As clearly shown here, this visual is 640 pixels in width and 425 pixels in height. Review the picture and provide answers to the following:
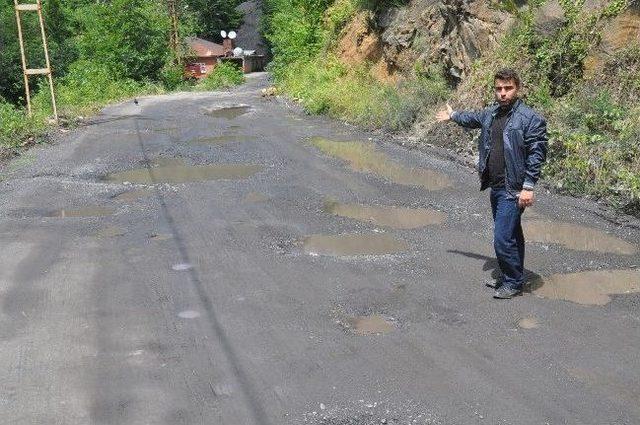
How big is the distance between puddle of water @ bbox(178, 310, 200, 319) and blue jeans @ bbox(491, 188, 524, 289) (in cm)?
261

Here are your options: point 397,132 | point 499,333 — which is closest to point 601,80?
point 397,132

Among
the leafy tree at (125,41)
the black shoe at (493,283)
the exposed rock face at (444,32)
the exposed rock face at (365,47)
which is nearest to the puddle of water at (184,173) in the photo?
the black shoe at (493,283)

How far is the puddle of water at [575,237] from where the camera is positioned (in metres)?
6.90

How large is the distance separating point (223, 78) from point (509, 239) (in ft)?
159

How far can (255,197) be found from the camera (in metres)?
9.48

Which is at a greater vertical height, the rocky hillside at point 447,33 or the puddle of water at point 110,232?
the rocky hillside at point 447,33

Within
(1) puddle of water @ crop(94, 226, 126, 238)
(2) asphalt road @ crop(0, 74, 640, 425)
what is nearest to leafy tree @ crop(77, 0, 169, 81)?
(2) asphalt road @ crop(0, 74, 640, 425)

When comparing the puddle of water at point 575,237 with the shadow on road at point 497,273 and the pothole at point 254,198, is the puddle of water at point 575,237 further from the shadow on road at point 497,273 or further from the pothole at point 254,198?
the pothole at point 254,198

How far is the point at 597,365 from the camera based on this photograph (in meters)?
4.41

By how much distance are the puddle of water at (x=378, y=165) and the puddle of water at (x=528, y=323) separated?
4.84 metres

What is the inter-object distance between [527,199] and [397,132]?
964 centimetres

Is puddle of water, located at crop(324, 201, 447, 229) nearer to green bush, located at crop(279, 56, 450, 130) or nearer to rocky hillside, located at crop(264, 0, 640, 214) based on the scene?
rocky hillside, located at crop(264, 0, 640, 214)

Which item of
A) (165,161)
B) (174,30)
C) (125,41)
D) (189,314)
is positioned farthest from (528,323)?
(174,30)

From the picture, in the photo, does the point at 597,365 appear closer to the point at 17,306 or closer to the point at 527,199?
the point at 527,199
